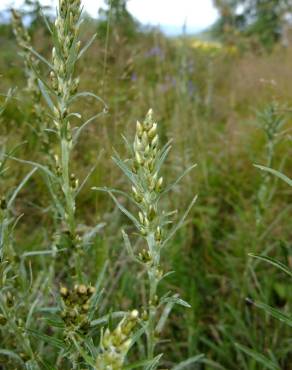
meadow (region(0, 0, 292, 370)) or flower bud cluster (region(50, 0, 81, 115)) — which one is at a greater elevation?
flower bud cluster (region(50, 0, 81, 115))

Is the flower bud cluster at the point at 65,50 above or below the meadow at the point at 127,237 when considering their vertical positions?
above

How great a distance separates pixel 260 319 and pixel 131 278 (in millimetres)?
590

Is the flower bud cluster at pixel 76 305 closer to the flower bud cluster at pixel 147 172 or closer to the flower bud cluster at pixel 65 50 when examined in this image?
the flower bud cluster at pixel 147 172

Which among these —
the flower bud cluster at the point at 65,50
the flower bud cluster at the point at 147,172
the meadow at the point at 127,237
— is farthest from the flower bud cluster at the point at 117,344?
the flower bud cluster at the point at 65,50

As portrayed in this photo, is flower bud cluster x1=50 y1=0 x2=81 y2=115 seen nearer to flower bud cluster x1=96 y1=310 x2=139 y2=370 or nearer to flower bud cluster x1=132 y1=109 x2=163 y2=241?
flower bud cluster x1=132 y1=109 x2=163 y2=241

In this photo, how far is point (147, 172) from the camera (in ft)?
3.14

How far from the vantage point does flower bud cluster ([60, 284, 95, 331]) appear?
76 cm

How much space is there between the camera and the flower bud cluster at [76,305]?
76 centimetres

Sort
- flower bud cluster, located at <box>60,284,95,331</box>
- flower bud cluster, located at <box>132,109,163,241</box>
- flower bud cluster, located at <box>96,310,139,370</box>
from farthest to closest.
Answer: flower bud cluster, located at <box>132,109,163,241</box>, flower bud cluster, located at <box>60,284,95,331</box>, flower bud cluster, located at <box>96,310,139,370</box>

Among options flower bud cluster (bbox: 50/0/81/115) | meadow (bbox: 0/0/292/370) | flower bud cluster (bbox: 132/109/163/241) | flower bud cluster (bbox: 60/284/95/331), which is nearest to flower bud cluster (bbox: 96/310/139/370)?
meadow (bbox: 0/0/292/370)

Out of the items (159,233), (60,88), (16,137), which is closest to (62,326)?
(159,233)

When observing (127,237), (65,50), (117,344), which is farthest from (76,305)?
(65,50)

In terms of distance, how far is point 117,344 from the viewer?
0.64m

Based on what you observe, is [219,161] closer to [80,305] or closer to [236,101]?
[236,101]
